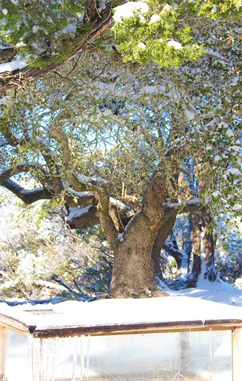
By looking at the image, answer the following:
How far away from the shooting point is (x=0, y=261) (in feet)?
49.0

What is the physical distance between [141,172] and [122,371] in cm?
552

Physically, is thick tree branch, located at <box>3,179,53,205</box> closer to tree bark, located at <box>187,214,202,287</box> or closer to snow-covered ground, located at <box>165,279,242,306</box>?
snow-covered ground, located at <box>165,279,242,306</box>

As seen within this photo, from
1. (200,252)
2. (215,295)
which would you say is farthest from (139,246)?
(200,252)

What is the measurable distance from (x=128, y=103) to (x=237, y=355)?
16.1 feet

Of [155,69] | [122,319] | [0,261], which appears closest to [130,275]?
[155,69]

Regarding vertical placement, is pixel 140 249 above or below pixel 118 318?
above

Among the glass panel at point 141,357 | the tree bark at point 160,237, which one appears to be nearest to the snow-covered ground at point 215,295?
the tree bark at point 160,237

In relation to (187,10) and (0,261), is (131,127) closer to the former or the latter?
(187,10)

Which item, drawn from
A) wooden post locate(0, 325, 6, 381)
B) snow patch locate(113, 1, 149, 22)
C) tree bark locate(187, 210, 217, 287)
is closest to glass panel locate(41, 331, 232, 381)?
wooden post locate(0, 325, 6, 381)

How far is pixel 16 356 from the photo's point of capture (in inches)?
123

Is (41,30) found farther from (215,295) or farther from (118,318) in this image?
(215,295)

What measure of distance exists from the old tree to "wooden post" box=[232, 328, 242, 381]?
7.66 ft

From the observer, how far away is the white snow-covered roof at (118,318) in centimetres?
258

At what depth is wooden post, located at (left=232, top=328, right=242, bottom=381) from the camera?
3061mm
